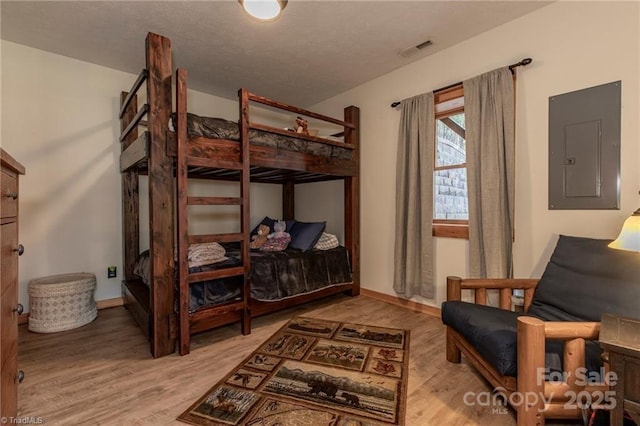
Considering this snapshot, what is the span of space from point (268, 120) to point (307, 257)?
2.56m

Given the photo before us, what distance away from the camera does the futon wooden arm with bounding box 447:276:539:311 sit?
1.93 m

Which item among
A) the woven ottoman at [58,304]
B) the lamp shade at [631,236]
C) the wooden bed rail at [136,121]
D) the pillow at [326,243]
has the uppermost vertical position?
the wooden bed rail at [136,121]

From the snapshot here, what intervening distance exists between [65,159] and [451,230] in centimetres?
399

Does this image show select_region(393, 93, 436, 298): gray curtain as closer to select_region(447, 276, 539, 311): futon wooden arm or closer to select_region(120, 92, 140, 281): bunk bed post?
select_region(447, 276, 539, 311): futon wooden arm

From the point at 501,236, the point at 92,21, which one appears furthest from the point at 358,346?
the point at 92,21

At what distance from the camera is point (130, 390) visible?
64.9 inches

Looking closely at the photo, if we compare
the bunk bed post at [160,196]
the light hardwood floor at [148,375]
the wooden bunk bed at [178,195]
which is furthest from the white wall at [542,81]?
the bunk bed post at [160,196]

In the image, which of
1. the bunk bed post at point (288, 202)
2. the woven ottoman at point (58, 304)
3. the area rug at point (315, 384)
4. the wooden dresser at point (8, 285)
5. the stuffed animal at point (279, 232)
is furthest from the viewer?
the bunk bed post at point (288, 202)

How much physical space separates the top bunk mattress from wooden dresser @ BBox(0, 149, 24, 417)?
1155 mm

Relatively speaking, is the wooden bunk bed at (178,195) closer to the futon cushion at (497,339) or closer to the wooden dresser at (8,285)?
the wooden dresser at (8,285)

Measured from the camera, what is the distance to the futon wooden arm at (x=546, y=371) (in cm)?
121

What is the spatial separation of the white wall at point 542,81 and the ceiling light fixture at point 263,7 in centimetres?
180

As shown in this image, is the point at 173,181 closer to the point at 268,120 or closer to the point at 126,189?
the point at 126,189

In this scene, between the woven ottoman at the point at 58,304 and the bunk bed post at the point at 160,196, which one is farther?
the woven ottoman at the point at 58,304
